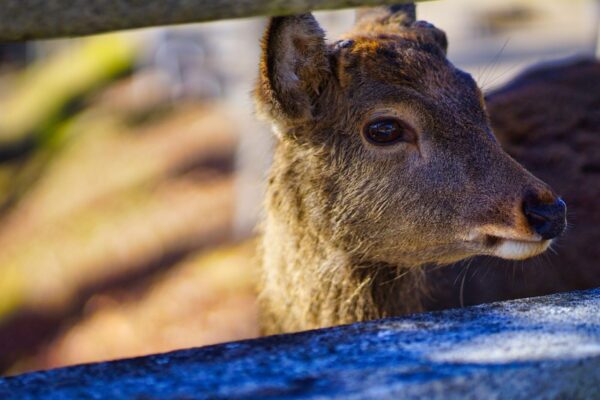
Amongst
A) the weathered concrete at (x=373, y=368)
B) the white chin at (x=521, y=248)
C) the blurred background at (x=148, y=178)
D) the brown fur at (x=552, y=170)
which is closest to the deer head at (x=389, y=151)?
the white chin at (x=521, y=248)

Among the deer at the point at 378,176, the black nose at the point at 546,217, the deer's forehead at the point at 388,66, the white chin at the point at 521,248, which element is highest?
the deer's forehead at the point at 388,66

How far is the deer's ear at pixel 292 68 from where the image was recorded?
3461 millimetres

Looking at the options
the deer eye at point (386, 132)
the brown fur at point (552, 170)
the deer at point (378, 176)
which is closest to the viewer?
the deer at point (378, 176)

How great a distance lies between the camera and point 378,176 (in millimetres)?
3641

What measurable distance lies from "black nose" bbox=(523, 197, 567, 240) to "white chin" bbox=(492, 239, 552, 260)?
4 centimetres

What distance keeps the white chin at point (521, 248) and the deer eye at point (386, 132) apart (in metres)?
0.59

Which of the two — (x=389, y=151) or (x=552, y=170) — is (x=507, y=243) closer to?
(x=389, y=151)

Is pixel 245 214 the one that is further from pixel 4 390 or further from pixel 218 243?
pixel 4 390

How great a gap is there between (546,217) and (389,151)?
2.30ft

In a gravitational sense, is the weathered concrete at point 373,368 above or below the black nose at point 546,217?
below

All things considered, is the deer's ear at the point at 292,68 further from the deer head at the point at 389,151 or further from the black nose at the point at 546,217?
the black nose at the point at 546,217

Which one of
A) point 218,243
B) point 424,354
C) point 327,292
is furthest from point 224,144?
point 424,354

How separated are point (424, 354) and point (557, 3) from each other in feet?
37.8

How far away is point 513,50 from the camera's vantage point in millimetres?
10328
